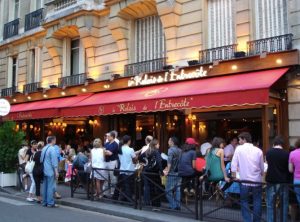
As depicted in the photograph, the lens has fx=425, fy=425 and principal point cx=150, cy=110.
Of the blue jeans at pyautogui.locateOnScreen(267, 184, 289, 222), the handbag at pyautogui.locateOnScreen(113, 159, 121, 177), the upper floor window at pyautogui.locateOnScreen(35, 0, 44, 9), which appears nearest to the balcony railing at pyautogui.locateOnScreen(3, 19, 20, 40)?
the upper floor window at pyautogui.locateOnScreen(35, 0, 44, 9)

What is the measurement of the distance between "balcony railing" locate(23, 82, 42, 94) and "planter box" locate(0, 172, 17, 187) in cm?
694

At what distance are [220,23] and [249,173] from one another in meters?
6.89

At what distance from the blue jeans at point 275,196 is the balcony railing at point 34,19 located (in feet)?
52.2

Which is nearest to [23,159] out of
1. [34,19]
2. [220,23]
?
[220,23]

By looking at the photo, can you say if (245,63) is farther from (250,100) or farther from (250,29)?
(250,100)

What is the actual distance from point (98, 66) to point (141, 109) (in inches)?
210

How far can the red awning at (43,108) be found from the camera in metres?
16.4

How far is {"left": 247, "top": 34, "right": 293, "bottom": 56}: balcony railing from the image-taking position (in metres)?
11.5

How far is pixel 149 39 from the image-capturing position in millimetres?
16109

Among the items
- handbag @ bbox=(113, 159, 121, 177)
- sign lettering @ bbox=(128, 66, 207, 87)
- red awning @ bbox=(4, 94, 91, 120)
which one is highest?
sign lettering @ bbox=(128, 66, 207, 87)

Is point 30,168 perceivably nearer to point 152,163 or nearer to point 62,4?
point 152,163

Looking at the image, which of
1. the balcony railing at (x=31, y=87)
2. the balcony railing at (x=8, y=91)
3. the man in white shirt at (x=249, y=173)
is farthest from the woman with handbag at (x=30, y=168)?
the balcony railing at (x=8, y=91)

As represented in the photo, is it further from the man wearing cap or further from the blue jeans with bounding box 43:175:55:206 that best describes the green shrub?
the man wearing cap

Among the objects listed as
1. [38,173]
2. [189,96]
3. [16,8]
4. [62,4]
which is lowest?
[38,173]
